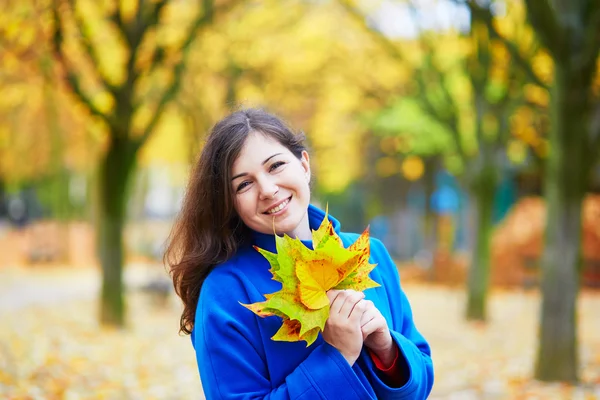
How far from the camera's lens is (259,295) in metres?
1.90

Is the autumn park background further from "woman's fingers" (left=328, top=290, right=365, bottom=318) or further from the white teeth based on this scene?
"woman's fingers" (left=328, top=290, right=365, bottom=318)

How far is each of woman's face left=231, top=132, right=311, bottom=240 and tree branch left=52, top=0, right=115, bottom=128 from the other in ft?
22.8

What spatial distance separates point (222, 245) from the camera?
2.01 metres

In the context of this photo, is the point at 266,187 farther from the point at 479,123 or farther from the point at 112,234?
the point at 479,123

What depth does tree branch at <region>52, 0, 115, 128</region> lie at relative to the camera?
820 centimetres

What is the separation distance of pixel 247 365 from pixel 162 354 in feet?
23.8

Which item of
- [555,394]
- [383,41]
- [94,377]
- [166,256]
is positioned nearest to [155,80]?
[383,41]

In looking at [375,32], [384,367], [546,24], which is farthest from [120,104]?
[384,367]

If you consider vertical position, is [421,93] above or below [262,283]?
above

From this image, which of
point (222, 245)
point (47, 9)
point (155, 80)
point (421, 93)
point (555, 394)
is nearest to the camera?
point (222, 245)

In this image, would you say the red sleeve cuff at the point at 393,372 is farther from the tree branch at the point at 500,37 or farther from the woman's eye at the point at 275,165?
the tree branch at the point at 500,37

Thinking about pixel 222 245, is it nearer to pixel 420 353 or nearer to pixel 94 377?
pixel 420 353

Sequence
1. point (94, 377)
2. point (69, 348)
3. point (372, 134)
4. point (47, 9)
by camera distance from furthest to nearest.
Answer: point (372, 134) → point (69, 348) → point (47, 9) → point (94, 377)

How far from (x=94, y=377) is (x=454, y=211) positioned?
20097 mm
